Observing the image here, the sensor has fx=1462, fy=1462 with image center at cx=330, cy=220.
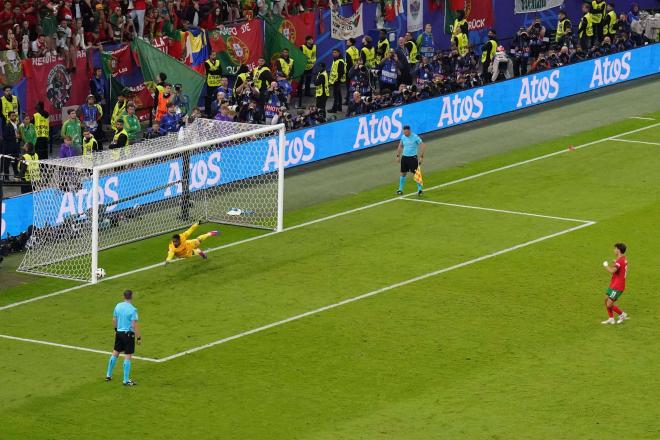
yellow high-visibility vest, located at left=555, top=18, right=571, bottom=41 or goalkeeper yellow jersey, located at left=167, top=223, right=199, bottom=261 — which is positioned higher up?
yellow high-visibility vest, located at left=555, top=18, right=571, bottom=41

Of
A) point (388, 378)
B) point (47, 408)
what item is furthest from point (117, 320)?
point (388, 378)

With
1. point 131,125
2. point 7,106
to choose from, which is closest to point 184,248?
point 131,125

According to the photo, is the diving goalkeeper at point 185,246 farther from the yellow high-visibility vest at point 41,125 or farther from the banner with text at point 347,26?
the banner with text at point 347,26

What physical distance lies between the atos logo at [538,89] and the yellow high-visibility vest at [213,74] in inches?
410

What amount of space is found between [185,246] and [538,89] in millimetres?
20611

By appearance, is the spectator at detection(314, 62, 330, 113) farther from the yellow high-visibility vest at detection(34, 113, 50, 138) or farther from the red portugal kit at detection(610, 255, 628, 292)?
the red portugal kit at detection(610, 255, 628, 292)

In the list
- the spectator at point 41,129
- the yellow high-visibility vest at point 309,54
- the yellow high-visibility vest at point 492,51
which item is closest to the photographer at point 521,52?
the yellow high-visibility vest at point 492,51

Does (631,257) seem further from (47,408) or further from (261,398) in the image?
(47,408)

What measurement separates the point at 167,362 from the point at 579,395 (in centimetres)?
721

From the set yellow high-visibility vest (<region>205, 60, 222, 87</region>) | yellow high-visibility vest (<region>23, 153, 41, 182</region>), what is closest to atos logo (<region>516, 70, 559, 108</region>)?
yellow high-visibility vest (<region>205, 60, 222, 87</region>)

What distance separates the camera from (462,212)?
3656cm

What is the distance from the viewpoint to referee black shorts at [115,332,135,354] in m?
→ 24.3

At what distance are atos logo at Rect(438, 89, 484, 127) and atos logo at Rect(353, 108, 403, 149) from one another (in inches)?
82.9

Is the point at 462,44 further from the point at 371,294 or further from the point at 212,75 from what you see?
the point at 371,294
